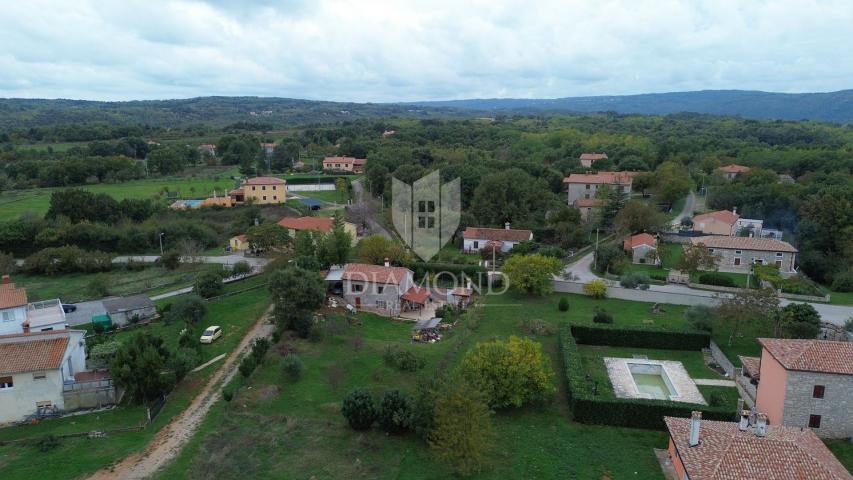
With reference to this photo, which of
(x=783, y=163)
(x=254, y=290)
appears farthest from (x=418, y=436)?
(x=783, y=163)

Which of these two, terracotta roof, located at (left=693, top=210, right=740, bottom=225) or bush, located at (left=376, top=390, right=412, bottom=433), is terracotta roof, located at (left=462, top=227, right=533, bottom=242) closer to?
terracotta roof, located at (left=693, top=210, right=740, bottom=225)

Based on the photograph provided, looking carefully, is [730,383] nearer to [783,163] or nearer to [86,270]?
[86,270]

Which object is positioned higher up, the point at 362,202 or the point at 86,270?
the point at 362,202

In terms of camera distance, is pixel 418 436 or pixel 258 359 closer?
pixel 418 436

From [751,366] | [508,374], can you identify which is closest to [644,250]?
[751,366]

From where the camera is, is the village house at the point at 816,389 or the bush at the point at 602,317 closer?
the village house at the point at 816,389

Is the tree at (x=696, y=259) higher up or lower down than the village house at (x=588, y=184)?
lower down

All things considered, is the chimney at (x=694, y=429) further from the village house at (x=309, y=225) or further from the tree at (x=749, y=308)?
the village house at (x=309, y=225)

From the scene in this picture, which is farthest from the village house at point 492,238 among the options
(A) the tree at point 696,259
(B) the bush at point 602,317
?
(B) the bush at point 602,317
